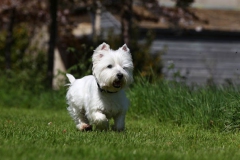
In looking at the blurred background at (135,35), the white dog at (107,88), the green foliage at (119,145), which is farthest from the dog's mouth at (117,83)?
the blurred background at (135,35)

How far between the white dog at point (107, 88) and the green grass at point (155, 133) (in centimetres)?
28

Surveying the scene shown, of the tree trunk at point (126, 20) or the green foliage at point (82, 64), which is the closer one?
the green foliage at point (82, 64)

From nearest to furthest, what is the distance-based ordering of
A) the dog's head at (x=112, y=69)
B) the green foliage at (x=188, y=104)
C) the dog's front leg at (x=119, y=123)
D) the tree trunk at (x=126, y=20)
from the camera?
the dog's head at (x=112, y=69) < the dog's front leg at (x=119, y=123) < the green foliage at (x=188, y=104) < the tree trunk at (x=126, y=20)

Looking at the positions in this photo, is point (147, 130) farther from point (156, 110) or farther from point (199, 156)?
point (199, 156)

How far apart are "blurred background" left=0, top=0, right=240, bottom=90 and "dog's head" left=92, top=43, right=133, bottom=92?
9365mm

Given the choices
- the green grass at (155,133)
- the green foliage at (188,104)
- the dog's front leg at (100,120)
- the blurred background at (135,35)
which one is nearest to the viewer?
the green grass at (155,133)

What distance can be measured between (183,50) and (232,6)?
609 centimetres

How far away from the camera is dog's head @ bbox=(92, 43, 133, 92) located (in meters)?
8.09

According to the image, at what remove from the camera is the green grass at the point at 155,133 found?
5934 millimetres

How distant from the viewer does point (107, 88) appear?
27.3 feet

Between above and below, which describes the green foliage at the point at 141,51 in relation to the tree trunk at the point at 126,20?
below

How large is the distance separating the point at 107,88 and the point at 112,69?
0.31 m

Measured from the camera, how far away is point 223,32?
24.8m

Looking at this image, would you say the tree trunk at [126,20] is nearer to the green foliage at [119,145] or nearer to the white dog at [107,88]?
the white dog at [107,88]
